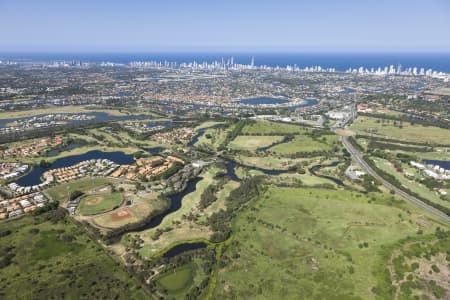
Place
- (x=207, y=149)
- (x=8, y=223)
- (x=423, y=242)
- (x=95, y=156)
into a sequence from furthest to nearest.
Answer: (x=207, y=149) < (x=95, y=156) < (x=8, y=223) < (x=423, y=242)

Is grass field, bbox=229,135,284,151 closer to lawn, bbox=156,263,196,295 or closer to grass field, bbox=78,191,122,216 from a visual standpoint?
grass field, bbox=78,191,122,216

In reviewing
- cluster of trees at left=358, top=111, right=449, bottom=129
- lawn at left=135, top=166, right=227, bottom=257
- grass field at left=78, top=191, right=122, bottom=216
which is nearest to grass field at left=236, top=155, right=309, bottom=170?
lawn at left=135, top=166, right=227, bottom=257

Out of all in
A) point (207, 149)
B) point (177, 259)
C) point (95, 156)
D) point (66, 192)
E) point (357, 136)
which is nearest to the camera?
point (177, 259)

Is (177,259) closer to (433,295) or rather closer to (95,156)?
(433,295)

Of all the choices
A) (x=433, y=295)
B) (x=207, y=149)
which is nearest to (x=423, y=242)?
(x=433, y=295)

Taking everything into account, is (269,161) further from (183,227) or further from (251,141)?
(183,227)

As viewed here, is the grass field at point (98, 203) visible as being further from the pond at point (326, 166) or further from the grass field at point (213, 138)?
the pond at point (326, 166)
